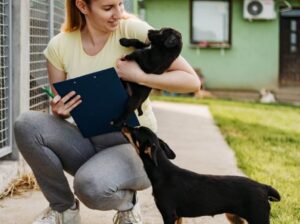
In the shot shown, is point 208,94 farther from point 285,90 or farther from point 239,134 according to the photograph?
point 239,134

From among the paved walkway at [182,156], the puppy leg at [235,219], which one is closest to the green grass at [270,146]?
the paved walkway at [182,156]

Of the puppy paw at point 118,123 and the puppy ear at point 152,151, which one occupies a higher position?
the puppy paw at point 118,123

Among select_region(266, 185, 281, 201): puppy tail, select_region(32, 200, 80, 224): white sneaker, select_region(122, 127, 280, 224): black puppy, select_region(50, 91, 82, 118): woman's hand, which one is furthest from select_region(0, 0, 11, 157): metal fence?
select_region(266, 185, 281, 201): puppy tail

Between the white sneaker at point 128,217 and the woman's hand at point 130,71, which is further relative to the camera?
the white sneaker at point 128,217

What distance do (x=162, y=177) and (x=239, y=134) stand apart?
16.2ft

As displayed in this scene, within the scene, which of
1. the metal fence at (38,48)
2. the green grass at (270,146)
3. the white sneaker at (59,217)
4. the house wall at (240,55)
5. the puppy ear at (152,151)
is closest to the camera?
the puppy ear at (152,151)

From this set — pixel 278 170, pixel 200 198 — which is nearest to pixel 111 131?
pixel 200 198

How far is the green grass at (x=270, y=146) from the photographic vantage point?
4.57m

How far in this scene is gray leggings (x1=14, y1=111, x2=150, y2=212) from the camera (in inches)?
128

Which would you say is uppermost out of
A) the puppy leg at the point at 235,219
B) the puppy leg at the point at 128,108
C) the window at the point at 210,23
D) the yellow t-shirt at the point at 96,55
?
the window at the point at 210,23

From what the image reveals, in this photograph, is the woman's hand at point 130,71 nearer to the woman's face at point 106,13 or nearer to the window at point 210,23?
the woman's face at point 106,13

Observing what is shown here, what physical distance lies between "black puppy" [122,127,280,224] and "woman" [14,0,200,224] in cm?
22

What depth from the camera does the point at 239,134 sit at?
8.03 m

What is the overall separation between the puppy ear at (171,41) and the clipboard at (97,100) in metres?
0.28
